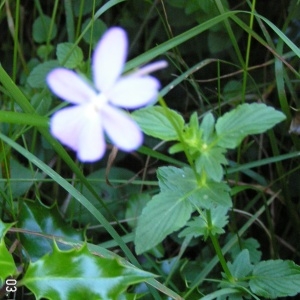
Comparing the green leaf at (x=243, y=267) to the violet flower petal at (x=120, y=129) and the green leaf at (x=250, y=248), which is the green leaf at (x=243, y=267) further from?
the violet flower petal at (x=120, y=129)

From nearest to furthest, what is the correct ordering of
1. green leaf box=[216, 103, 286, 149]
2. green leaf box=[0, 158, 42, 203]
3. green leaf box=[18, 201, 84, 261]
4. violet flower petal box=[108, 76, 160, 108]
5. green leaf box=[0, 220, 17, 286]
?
violet flower petal box=[108, 76, 160, 108]
green leaf box=[216, 103, 286, 149]
green leaf box=[0, 220, 17, 286]
green leaf box=[18, 201, 84, 261]
green leaf box=[0, 158, 42, 203]

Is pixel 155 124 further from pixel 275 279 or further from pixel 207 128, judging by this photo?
pixel 275 279

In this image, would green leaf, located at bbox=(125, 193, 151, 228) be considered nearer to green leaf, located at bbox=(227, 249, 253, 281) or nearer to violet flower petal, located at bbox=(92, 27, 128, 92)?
green leaf, located at bbox=(227, 249, 253, 281)

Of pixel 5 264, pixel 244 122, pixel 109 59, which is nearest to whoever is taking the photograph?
pixel 109 59

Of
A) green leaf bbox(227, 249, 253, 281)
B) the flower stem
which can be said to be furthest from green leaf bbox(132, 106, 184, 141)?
green leaf bbox(227, 249, 253, 281)

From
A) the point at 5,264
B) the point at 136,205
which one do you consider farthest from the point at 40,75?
the point at 5,264
